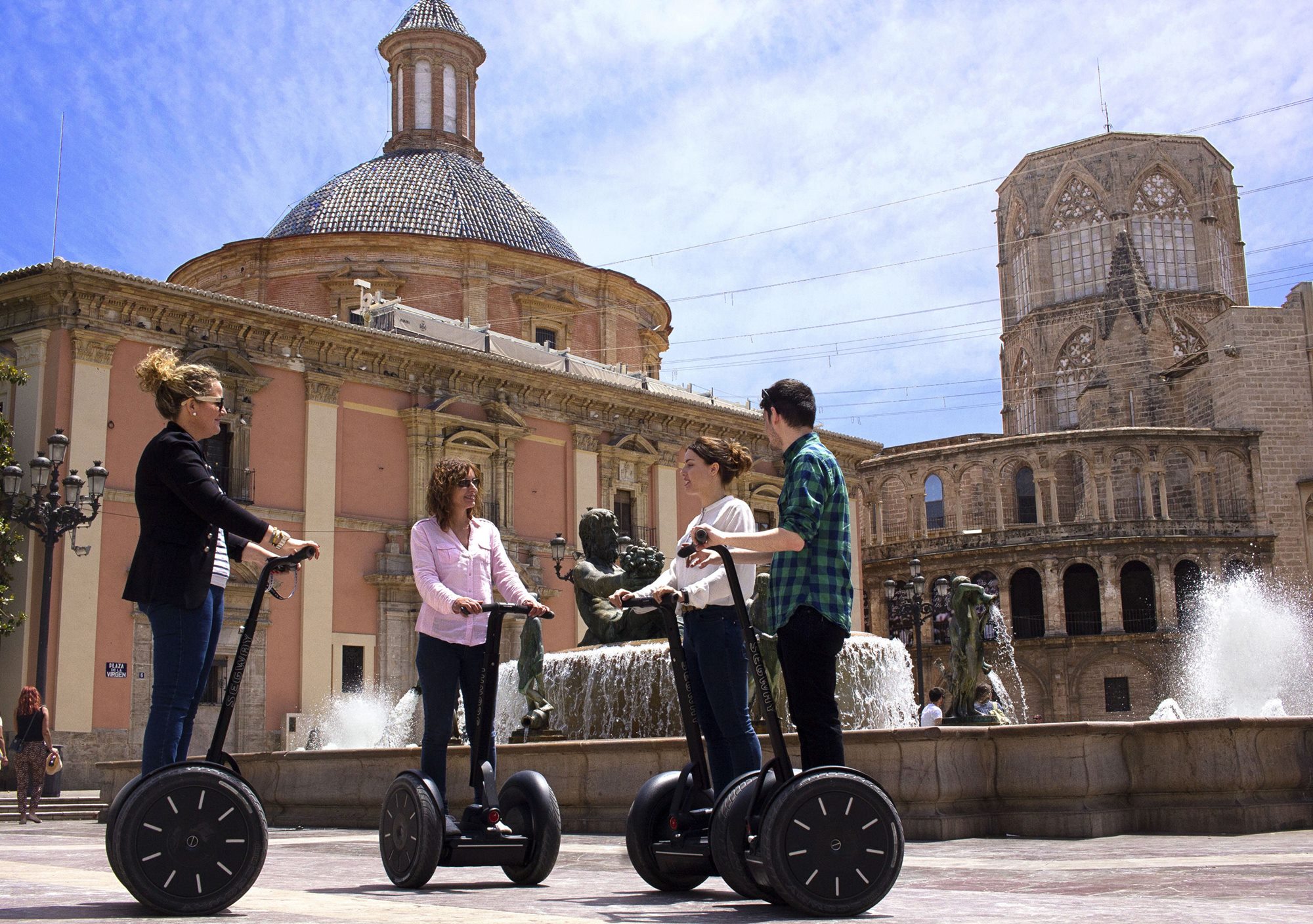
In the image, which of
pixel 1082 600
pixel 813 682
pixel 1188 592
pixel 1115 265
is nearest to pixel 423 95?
pixel 1082 600

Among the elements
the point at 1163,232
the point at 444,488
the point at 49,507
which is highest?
the point at 1163,232

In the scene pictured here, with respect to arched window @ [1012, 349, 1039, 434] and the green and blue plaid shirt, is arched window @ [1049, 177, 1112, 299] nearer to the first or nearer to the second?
arched window @ [1012, 349, 1039, 434]

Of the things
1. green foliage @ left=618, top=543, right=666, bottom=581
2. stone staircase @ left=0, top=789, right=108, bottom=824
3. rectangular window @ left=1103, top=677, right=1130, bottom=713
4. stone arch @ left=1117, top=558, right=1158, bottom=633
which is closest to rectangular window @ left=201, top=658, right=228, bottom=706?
stone staircase @ left=0, top=789, right=108, bottom=824

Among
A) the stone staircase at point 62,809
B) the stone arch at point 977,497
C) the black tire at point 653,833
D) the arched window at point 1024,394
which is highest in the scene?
the arched window at point 1024,394

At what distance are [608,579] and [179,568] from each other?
6535mm

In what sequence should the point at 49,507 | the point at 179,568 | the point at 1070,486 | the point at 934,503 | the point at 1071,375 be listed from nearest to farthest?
1. the point at 179,568
2. the point at 49,507
3. the point at 1070,486
4. the point at 934,503
5. the point at 1071,375

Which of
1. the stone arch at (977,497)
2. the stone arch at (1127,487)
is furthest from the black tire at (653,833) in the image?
the stone arch at (1127,487)

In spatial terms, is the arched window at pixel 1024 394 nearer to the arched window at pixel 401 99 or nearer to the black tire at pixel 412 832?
the arched window at pixel 401 99

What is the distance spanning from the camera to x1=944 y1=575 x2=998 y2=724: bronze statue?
12984 mm

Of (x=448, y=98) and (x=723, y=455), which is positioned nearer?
(x=723, y=455)

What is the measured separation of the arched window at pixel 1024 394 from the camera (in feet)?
191

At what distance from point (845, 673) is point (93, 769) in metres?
14.3

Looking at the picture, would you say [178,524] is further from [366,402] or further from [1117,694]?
[1117,694]

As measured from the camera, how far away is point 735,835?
4.22 m
